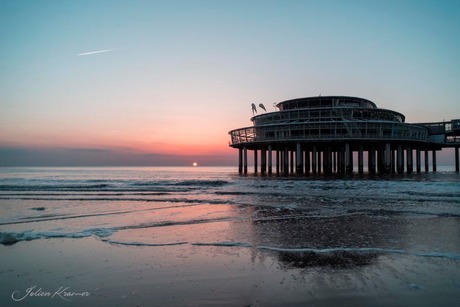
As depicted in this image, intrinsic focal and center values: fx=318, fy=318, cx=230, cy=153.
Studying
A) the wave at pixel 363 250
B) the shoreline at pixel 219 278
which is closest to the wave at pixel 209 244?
the wave at pixel 363 250

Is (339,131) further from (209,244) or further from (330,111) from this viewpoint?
(209,244)

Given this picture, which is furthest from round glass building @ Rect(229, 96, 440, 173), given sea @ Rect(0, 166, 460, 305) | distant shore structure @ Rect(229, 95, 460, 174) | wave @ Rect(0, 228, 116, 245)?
wave @ Rect(0, 228, 116, 245)

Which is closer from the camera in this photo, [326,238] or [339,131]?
[326,238]

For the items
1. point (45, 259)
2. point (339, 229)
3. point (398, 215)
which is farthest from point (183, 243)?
point (398, 215)

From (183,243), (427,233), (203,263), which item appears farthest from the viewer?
(427,233)

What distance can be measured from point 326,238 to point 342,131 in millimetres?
46175

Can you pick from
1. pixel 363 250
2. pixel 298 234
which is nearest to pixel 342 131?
pixel 298 234

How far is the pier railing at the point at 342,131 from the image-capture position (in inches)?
1928

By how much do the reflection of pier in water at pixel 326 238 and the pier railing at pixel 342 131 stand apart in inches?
1581

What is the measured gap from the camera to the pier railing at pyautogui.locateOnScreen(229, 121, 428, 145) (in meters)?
49.0

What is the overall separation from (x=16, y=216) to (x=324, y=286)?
12.1 m

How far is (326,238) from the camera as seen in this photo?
765 centimetres

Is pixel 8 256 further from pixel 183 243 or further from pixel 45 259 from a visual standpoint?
pixel 183 243

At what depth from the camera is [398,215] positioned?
1138 centimetres
